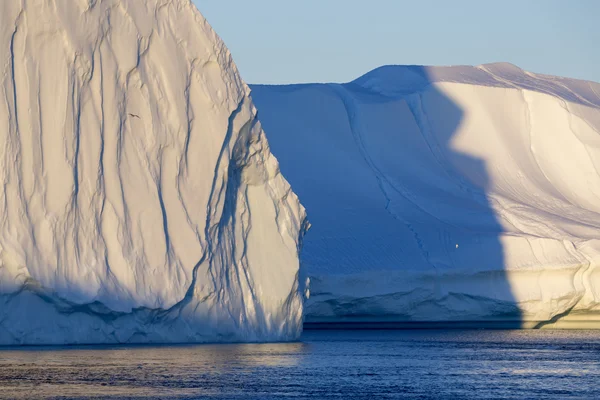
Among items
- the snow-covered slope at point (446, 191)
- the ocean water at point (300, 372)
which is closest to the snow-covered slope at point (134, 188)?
the ocean water at point (300, 372)

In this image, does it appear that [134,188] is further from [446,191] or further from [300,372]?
[446,191]

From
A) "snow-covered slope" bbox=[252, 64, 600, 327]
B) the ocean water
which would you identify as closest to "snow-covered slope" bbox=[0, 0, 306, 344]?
the ocean water

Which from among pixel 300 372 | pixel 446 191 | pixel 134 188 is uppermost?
pixel 446 191

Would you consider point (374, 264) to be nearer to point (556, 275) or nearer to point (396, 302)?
point (396, 302)

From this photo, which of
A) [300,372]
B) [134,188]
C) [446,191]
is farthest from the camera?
[446,191]

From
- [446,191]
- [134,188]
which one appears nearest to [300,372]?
[134,188]

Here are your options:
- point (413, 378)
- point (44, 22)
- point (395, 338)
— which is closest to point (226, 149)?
point (44, 22)
